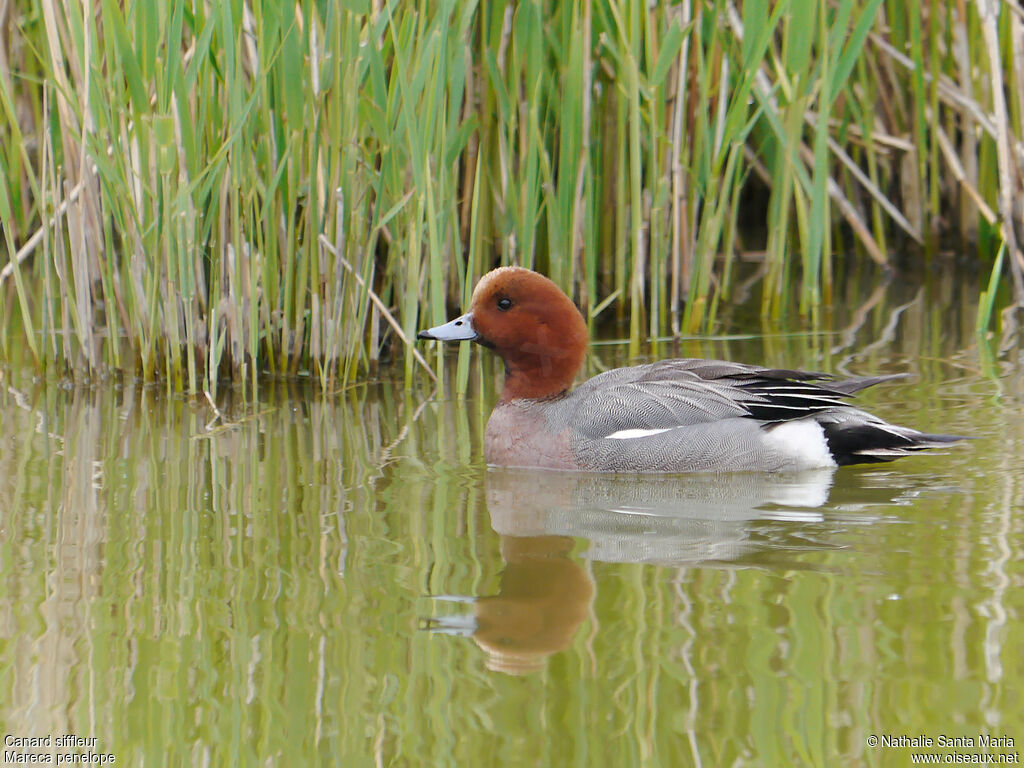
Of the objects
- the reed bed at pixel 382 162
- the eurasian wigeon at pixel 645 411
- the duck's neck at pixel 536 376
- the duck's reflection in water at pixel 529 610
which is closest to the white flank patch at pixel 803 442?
the eurasian wigeon at pixel 645 411

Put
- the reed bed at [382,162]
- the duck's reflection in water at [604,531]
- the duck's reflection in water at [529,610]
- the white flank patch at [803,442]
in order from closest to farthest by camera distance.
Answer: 1. the duck's reflection in water at [529,610]
2. the duck's reflection in water at [604,531]
3. the white flank patch at [803,442]
4. the reed bed at [382,162]

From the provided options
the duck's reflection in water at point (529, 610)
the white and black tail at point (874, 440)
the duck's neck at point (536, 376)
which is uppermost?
the duck's neck at point (536, 376)

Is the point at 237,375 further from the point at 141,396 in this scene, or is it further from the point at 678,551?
the point at 678,551

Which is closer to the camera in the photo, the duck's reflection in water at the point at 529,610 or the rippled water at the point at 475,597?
the rippled water at the point at 475,597

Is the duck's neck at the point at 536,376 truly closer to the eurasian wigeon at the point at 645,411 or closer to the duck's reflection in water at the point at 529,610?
the eurasian wigeon at the point at 645,411

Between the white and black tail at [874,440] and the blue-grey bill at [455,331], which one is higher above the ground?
the blue-grey bill at [455,331]

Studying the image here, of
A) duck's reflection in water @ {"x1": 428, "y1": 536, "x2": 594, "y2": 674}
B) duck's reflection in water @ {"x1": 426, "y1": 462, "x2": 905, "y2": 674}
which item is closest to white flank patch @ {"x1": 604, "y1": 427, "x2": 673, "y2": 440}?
duck's reflection in water @ {"x1": 426, "y1": 462, "x2": 905, "y2": 674}

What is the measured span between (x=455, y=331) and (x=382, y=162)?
75 cm

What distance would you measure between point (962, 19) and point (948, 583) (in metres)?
4.56

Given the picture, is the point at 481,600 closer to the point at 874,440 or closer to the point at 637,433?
the point at 637,433

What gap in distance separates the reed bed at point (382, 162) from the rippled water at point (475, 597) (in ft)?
1.70

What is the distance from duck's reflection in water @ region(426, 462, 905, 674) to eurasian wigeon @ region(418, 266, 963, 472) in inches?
2.6

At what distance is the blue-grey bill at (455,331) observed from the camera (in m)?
4.87

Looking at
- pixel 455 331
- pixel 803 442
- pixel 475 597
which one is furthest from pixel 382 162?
pixel 475 597
